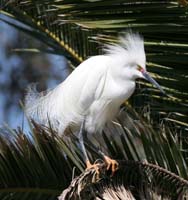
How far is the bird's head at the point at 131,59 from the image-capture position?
434cm

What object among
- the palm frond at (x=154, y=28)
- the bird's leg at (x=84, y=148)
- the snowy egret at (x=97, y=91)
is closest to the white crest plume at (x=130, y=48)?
the snowy egret at (x=97, y=91)

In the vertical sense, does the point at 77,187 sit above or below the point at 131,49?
below

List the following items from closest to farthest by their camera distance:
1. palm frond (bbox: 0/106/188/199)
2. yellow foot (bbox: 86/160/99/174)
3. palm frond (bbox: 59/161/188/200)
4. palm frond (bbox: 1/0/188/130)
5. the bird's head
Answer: palm frond (bbox: 59/161/188/200), yellow foot (bbox: 86/160/99/174), palm frond (bbox: 0/106/188/199), the bird's head, palm frond (bbox: 1/0/188/130)

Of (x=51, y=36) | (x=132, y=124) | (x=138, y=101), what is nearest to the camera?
(x=132, y=124)

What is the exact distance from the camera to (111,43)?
15.0ft

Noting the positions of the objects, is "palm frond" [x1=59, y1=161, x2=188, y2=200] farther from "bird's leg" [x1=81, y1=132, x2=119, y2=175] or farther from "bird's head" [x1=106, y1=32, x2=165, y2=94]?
"bird's head" [x1=106, y1=32, x2=165, y2=94]

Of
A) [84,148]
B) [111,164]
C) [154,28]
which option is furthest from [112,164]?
[154,28]

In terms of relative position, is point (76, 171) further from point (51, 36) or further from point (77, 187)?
point (51, 36)

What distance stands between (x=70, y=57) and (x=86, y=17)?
3.74 feet

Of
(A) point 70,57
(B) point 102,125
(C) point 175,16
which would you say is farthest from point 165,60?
(A) point 70,57

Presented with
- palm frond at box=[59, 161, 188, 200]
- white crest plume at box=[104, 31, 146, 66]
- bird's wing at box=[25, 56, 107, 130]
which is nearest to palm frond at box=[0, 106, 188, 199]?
palm frond at box=[59, 161, 188, 200]

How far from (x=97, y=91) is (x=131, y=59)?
256 millimetres

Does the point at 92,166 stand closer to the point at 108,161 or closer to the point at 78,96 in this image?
the point at 108,161

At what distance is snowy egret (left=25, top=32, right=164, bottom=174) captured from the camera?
14.4 feet
